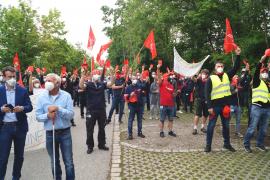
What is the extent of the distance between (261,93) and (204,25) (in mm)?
15367

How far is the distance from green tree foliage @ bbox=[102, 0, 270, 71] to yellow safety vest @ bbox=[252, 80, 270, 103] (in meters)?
4.03

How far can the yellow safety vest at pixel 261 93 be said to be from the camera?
8.55 meters

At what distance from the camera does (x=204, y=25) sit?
76.1 ft

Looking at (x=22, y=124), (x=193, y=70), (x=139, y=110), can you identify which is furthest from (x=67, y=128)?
(x=193, y=70)

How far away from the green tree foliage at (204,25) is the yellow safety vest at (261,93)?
4.03 metres

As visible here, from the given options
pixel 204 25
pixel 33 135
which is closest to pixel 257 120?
pixel 33 135

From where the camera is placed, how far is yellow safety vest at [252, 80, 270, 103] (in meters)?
8.55

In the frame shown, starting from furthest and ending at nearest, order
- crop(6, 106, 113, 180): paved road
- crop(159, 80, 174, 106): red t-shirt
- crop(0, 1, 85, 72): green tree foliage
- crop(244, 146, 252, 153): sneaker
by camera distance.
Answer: crop(0, 1, 85, 72): green tree foliage → crop(159, 80, 174, 106): red t-shirt → crop(244, 146, 252, 153): sneaker → crop(6, 106, 113, 180): paved road

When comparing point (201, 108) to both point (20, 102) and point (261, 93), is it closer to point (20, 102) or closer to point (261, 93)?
point (261, 93)

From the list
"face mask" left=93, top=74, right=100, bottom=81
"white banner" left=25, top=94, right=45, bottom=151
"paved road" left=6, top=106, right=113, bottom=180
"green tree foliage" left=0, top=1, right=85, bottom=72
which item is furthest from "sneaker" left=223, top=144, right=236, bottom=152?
"green tree foliage" left=0, top=1, right=85, bottom=72

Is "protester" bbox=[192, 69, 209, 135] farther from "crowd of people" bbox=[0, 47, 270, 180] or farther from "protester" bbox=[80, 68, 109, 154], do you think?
"protester" bbox=[80, 68, 109, 154]

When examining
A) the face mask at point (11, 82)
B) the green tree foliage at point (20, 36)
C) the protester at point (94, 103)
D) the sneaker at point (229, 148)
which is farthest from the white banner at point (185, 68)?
the green tree foliage at point (20, 36)

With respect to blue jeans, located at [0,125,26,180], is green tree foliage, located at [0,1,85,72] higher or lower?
higher

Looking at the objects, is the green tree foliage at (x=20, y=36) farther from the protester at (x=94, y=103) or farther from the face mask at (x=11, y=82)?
the face mask at (x=11, y=82)
